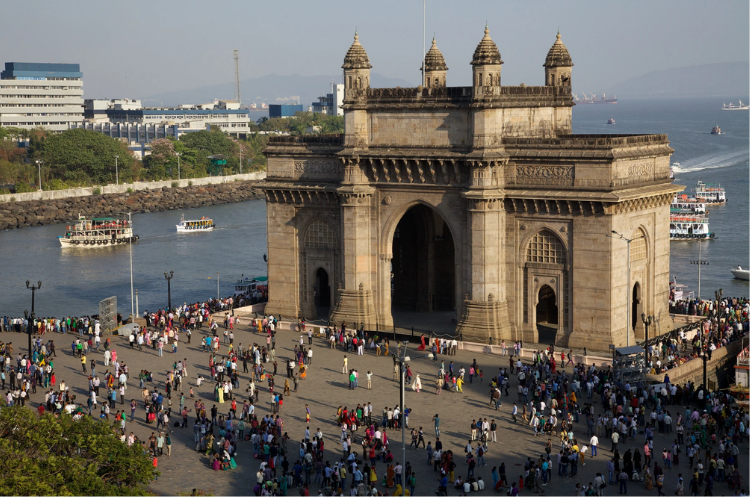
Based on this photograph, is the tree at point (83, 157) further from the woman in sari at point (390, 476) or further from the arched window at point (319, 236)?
the woman in sari at point (390, 476)

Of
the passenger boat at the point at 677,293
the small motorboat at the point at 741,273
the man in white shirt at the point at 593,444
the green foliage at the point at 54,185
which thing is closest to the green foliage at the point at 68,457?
the man in white shirt at the point at 593,444

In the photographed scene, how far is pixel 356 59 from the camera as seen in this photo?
5872 centimetres

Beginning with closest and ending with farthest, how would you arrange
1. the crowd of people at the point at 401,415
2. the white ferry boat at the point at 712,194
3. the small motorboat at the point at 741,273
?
the crowd of people at the point at 401,415, the small motorboat at the point at 741,273, the white ferry boat at the point at 712,194

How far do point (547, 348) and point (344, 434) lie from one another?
55.1ft

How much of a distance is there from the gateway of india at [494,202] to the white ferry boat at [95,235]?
181 ft

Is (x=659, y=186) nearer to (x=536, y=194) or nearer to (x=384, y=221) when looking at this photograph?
(x=536, y=194)

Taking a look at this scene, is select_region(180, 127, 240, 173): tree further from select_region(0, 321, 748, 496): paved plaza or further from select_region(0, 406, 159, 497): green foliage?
select_region(0, 406, 159, 497): green foliage

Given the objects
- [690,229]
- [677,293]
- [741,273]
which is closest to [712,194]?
[690,229]

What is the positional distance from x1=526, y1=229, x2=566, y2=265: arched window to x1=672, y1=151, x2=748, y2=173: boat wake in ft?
404

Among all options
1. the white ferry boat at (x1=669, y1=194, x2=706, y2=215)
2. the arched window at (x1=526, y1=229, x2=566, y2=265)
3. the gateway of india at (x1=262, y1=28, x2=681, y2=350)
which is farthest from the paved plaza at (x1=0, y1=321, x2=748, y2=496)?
the white ferry boat at (x1=669, y1=194, x2=706, y2=215)

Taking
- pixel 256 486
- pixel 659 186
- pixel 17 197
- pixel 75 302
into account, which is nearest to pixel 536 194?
pixel 659 186

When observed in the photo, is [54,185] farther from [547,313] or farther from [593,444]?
[593,444]

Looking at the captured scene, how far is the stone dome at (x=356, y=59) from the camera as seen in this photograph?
58719mm

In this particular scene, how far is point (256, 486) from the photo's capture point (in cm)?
3716
